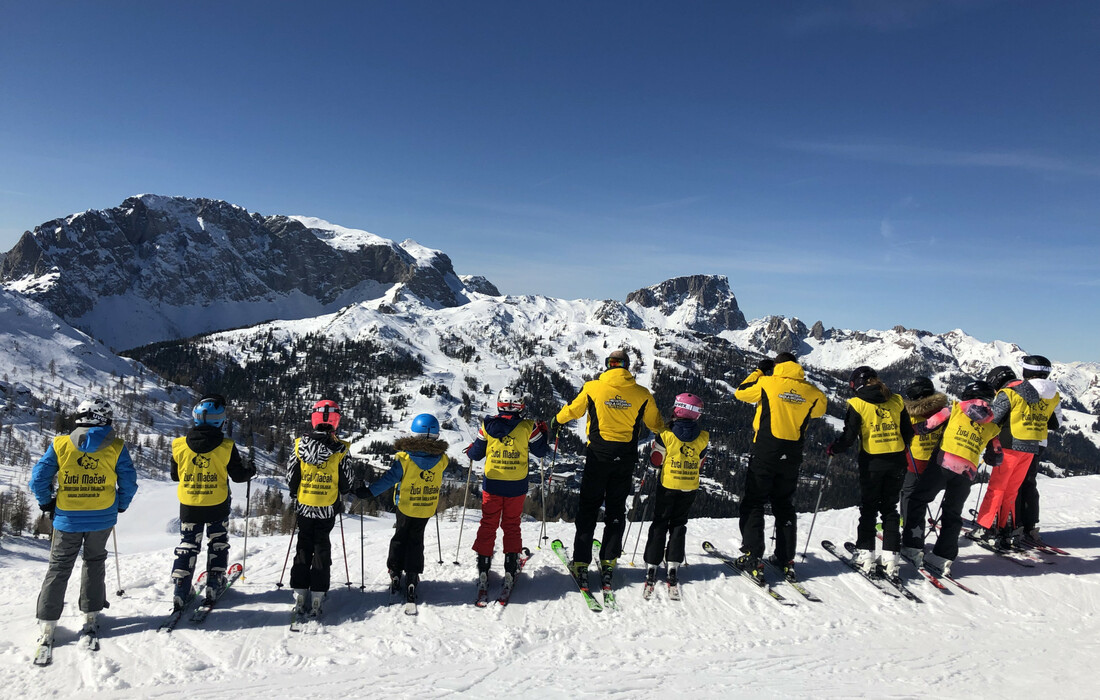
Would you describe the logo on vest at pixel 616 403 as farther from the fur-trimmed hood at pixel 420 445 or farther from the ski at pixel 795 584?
the ski at pixel 795 584

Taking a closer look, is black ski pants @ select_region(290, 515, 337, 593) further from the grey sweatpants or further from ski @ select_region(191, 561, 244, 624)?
the grey sweatpants

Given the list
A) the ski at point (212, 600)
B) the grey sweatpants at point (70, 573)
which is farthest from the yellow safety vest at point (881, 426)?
the grey sweatpants at point (70, 573)

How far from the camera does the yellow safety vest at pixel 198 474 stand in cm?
640

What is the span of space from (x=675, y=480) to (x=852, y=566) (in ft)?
11.1

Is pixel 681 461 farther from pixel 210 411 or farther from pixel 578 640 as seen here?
pixel 210 411

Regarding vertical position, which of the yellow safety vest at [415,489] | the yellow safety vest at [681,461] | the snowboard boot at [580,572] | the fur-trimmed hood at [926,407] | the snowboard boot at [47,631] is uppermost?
the fur-trimmed hood at [926,407]

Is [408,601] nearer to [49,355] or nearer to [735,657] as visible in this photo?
[735,657]

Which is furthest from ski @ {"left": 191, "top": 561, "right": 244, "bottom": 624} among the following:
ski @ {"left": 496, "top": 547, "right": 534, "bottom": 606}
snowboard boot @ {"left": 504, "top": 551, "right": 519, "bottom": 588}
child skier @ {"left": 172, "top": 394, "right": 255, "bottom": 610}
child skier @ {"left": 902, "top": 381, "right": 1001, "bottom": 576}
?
child skier @ {"left": 902, "top": 381, "right": 1001, "bottom": 576}

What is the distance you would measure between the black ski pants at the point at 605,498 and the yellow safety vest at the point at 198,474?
4.42 metres

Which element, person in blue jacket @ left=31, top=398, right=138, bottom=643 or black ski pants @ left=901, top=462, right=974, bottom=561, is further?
black ski pants @ left=901, top=462, right=974, bottom=561

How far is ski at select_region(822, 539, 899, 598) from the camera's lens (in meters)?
7.36

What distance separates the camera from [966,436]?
7.79 meters

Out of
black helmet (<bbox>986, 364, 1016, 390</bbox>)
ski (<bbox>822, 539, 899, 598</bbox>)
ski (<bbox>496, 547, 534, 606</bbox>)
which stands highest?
black helmet (<bbox>986, 364, 1016, 390</bbox>)

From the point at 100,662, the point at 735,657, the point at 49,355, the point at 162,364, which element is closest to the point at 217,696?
the point at 100,662
